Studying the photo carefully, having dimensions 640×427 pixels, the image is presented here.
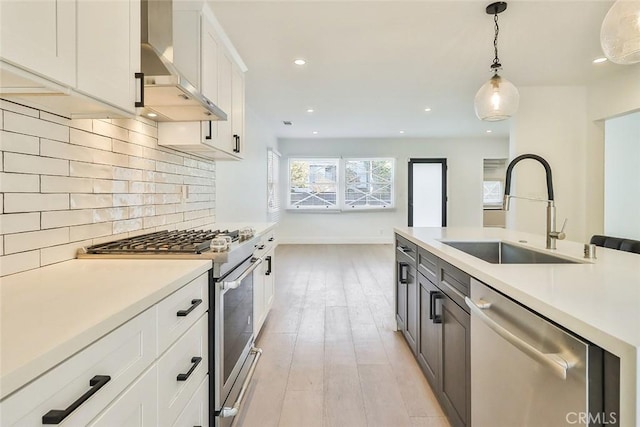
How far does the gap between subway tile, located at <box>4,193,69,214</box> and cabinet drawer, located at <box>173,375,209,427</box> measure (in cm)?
94

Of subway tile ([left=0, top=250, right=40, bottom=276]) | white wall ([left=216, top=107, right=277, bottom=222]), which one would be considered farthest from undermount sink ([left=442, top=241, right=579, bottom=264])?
white wall ([left=216, top=107, right=277, bottom=222])

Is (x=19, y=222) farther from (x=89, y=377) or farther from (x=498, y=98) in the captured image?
(x=498, y=98)

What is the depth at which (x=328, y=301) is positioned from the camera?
3734mm

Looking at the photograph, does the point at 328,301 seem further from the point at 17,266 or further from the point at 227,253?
the point at 17,266

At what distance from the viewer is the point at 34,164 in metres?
1.27

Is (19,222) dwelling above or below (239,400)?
above

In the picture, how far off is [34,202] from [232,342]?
105 centimetres

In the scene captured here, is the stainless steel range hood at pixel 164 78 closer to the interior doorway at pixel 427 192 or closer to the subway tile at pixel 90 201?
the subway tile at pixel 90 201

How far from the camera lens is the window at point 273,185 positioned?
6680mm

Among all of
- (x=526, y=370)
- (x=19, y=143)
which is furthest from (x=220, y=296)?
(x=526, y=370)

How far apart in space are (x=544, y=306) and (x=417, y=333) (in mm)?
1439

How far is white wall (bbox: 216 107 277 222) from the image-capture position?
3.83m

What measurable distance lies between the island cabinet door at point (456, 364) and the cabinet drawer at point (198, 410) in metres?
1.10

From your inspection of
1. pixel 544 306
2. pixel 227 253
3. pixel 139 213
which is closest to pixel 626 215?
pixel 544 306
